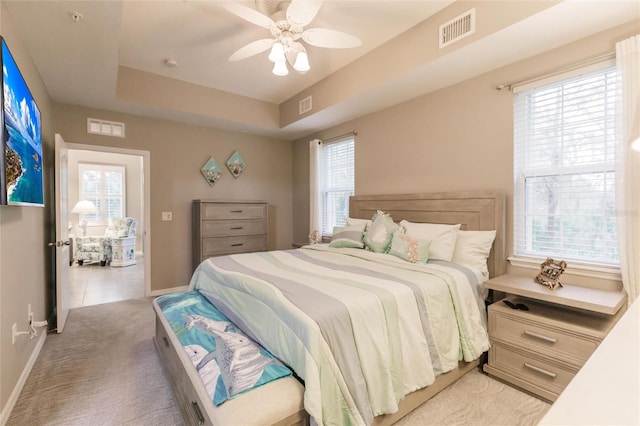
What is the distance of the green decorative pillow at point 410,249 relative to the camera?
248 centimetres

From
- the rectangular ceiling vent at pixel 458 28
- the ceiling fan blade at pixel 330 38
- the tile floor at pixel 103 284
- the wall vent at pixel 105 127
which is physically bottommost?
the tile floor at pixel 103 284

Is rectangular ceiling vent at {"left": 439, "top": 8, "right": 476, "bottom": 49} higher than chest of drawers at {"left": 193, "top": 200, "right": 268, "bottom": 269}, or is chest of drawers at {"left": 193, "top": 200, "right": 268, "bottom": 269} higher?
rectangular ceiling vent at {"left": 439, "top": 8, "right": 476, "bottom": 49}

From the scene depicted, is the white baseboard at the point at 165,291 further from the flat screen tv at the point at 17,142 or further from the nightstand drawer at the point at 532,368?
the nightstand drawer at the point at 532,368

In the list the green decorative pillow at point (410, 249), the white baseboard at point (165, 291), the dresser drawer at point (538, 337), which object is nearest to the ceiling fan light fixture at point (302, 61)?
the green decorative pillow at point (410, 249)

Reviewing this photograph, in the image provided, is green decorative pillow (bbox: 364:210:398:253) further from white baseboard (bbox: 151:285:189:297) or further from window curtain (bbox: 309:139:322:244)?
white baseboard (bbox: 151:285:189:297)

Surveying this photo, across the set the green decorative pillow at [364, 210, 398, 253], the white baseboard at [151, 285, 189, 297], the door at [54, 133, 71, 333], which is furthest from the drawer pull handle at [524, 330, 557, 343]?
the white baseboard at [151, 285, 189, 297]

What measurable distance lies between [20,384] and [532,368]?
3.36 m

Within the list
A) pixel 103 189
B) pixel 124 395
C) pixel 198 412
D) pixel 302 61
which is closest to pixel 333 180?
pixel 302 61

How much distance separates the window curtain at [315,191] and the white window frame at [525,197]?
263cm

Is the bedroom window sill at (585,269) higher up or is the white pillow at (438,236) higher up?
the white pillow at (438,236)

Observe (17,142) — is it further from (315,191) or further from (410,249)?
(315,191)

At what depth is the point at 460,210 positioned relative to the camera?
9.21ft

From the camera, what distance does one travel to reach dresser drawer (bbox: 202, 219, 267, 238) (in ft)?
13.6

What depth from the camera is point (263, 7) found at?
2.26 meters
